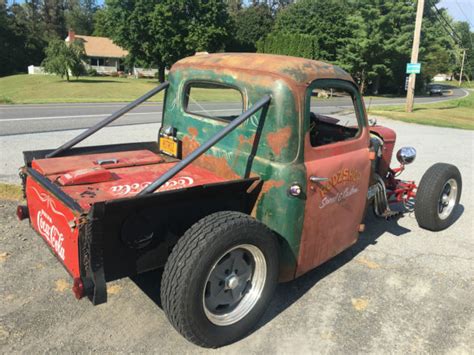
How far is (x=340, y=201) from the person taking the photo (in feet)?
11.1

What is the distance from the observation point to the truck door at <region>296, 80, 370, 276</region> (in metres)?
3.09

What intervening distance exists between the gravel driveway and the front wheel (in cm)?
40

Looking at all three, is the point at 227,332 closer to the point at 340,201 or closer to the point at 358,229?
the point at 340,201

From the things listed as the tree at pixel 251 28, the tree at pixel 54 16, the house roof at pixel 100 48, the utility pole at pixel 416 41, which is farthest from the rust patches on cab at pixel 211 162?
the tree at pixel 54 16

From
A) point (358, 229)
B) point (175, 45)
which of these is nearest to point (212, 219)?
point (358, 229)

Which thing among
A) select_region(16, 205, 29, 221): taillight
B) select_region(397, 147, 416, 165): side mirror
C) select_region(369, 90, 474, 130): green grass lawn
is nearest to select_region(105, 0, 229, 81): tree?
select_region(369, 90, 474, 130): green grass lawn

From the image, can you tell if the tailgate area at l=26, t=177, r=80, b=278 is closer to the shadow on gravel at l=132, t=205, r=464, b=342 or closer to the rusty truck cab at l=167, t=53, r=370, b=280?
the shadow on gravel at l=132, t=205, r=464, b=342

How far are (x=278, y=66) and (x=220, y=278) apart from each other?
5.23ft

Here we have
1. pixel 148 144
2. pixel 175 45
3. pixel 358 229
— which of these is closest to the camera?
pixel 358 229

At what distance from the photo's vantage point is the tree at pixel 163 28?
144 feet

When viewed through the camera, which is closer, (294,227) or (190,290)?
(190,290)

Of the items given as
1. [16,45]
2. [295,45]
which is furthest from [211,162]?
[16,45]

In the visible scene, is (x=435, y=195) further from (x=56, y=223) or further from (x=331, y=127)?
(x=56, y=223)

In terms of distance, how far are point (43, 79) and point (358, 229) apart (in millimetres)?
48565
